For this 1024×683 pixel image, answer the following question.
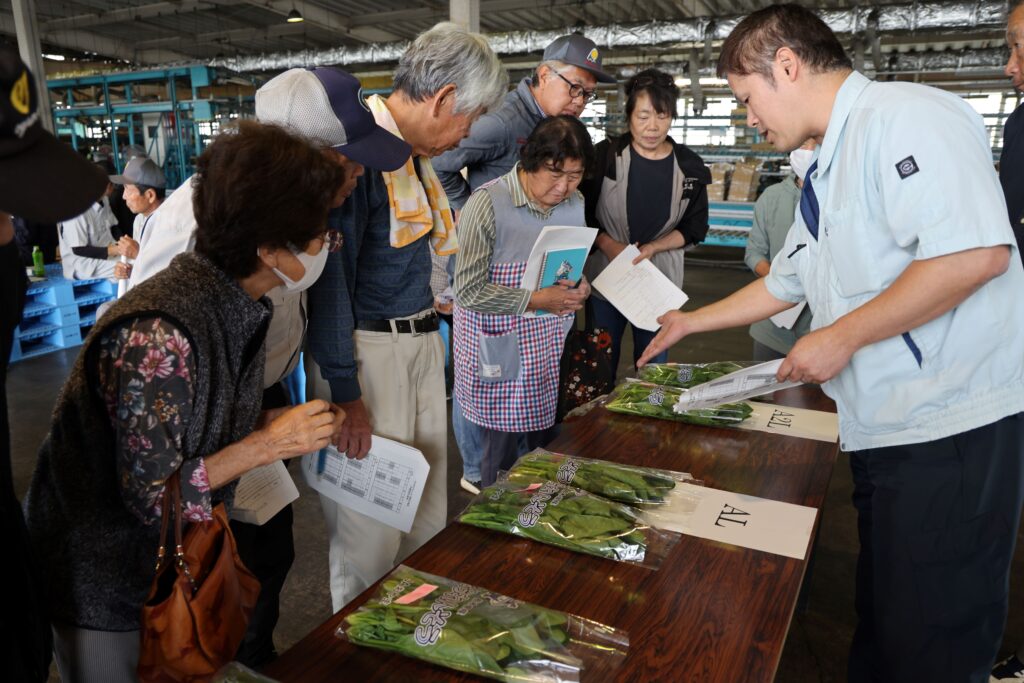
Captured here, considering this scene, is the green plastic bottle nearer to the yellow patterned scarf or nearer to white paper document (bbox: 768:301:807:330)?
the yellow patterned scarf

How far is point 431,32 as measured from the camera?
1.51 m

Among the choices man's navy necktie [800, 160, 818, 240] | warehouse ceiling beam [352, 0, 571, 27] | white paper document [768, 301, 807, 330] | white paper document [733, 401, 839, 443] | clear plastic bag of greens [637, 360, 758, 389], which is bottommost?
white paper document [733, 401, 839, 443]

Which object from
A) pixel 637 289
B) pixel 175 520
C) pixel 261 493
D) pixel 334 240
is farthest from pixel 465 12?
pixel 175 520

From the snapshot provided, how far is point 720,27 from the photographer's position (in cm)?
833

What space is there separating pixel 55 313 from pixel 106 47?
12.2m

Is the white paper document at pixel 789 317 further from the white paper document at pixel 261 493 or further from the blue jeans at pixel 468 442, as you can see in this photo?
the white paper document at pixel 261 493

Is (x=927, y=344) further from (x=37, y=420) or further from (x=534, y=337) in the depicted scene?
(x=37, y=420)

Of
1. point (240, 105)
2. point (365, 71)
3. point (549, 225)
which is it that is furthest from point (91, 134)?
point (549, 225)

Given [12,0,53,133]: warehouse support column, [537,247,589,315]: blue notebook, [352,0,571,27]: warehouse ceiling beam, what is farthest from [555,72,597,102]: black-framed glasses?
[352,0,571,27]: warehouse ceiling beam

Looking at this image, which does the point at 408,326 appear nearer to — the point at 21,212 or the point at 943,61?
the point at 21,212

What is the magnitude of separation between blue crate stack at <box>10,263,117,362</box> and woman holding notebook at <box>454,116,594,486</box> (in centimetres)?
413

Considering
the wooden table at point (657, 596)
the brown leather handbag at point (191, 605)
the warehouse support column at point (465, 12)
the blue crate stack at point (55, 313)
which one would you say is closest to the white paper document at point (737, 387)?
the wooden table at point (657, 596)

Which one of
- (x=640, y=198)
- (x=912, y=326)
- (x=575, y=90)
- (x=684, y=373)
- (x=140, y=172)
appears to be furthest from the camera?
(x=140, y=172)

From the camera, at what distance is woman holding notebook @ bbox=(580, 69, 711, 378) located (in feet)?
8.95
